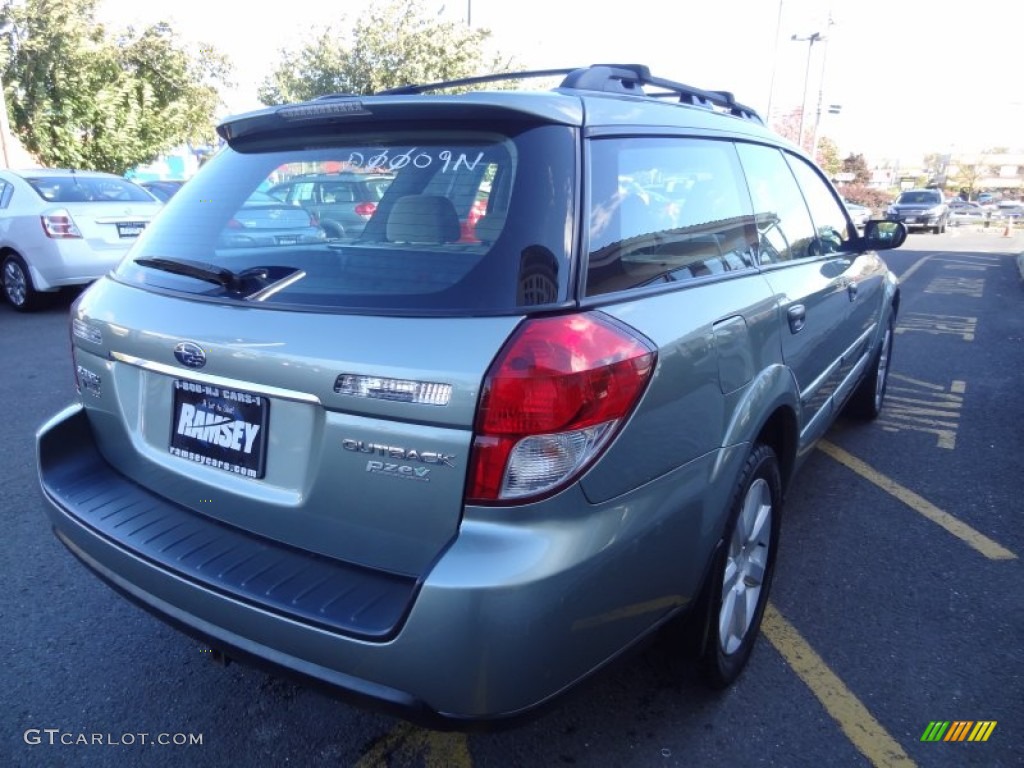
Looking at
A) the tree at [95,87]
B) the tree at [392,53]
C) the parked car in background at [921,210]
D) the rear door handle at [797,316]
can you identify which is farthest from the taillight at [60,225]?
the parked car in background at [921,210]

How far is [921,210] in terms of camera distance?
3081 cm

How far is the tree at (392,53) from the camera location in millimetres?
20062

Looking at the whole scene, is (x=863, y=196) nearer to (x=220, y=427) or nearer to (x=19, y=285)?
(x=19, y=285)

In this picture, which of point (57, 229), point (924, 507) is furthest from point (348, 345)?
point (57, 229)

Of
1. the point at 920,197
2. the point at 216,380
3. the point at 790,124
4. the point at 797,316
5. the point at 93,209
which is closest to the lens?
the point at 216,380

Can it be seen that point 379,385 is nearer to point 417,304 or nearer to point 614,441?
point 417,304

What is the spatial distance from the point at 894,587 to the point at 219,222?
9.54 feet

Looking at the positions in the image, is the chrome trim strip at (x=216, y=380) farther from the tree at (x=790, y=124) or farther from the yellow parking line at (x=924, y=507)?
the tree at (x=790, y=124)

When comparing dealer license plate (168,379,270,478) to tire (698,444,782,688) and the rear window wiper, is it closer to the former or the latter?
the rear window wiper

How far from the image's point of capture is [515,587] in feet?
5.13

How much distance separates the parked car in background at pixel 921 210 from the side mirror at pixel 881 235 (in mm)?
28961

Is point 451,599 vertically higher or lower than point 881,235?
lower

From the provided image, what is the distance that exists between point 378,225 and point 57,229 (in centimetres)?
747

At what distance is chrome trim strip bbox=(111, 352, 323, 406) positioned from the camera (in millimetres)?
1770
